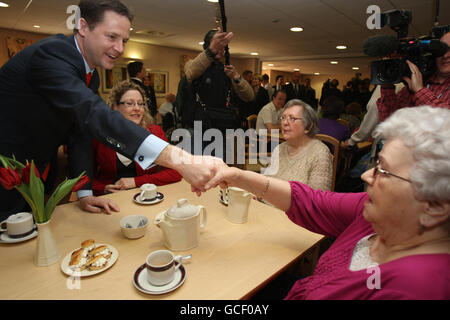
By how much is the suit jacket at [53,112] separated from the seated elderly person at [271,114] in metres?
3.66

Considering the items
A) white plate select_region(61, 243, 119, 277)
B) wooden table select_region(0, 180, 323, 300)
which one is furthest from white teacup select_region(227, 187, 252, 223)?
white plate select_region(61, 243, 119, 277)

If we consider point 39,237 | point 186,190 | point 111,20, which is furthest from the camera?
point 186,190

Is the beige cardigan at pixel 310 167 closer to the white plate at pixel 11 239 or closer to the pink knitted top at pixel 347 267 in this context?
the pink knitted top at pixel 347 267

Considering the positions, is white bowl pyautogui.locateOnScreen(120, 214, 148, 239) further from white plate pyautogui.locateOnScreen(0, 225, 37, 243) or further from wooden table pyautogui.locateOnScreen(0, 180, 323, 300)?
white plate pyautogui.locateOnScreen(0, 225, 37, 243)

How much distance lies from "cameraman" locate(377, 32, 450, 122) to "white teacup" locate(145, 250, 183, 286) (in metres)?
1.70

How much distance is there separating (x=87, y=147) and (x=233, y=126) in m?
1.37

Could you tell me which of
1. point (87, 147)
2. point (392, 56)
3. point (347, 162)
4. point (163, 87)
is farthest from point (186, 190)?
point (163, 87)

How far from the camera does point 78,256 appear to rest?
97 cm

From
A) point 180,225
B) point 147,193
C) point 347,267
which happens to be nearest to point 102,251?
point 180,225

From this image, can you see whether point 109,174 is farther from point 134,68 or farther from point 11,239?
point 134,68

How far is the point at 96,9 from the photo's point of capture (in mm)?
1264

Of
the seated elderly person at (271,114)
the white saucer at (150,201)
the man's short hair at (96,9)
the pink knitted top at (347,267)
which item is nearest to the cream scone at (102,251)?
the white saucer at (150,201)

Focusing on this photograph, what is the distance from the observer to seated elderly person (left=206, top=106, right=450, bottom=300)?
2.18ft
